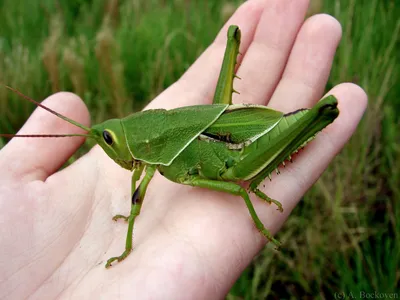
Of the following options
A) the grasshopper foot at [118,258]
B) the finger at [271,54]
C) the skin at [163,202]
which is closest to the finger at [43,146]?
the skin at [163,202]

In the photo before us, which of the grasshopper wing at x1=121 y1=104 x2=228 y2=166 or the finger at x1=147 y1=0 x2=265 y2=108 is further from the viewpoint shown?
the finger at x1=147 y1=0 x2=265 y2=108

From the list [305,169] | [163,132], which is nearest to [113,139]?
[163,132]

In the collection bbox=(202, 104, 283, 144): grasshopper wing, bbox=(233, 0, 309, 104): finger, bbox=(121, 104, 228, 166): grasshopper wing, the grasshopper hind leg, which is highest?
bbox=(233, 0, 309, 104): finger

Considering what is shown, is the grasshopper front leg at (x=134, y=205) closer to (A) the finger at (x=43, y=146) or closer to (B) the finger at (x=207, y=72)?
(A) the finger at (x=43, y=146)

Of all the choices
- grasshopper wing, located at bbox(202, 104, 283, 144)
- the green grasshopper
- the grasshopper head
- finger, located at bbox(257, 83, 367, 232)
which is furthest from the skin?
the grasshopper head

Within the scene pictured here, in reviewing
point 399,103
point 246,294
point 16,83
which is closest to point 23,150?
point 16,83

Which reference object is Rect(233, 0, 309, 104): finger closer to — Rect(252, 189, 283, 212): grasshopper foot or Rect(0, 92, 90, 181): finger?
Rect(252, 189, 283, 212): grasshopper foot
